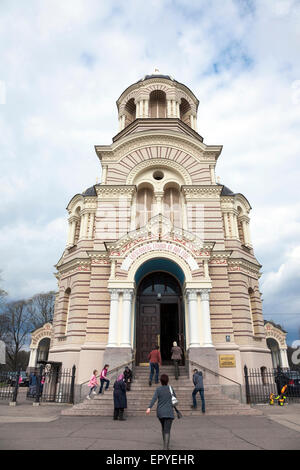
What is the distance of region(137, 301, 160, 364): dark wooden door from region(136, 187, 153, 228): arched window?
17.3 ft

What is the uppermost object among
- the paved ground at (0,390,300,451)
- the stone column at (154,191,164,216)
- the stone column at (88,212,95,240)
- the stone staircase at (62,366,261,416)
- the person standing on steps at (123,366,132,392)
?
the stone column at (154,191,164,216)

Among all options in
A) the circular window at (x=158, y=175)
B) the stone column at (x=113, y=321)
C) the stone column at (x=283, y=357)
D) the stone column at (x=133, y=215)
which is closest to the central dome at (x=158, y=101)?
the circular window at (x=158, y=175)

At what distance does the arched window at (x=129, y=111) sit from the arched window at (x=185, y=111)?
415 cm

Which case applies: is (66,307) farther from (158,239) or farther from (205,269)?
(205,269)

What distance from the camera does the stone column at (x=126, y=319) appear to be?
15.5 m

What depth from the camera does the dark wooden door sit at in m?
17.5

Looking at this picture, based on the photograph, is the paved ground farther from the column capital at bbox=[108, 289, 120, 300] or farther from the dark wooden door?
the dark wooden door

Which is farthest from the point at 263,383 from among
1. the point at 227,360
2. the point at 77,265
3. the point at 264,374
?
the point at 77,265

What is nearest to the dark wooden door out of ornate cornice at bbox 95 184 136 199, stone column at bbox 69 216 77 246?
ornate cornice at bbox 95 184 136 199

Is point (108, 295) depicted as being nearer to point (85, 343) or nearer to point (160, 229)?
point (85, 343)

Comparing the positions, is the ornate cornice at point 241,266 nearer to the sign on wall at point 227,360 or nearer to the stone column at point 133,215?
the sign on wall at point 227,360

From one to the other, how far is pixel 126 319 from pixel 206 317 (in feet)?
13.2

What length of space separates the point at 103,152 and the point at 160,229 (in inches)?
319
